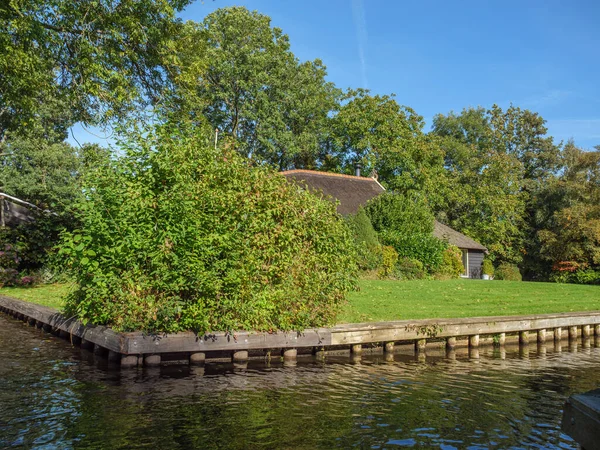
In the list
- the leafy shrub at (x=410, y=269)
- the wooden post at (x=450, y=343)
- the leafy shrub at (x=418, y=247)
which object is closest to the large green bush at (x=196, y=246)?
the wooden post at (x=450, y=343)

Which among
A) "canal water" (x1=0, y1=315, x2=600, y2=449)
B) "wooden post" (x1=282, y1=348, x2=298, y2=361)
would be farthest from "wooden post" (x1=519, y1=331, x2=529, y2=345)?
"wooden post" (x1=282, y1=348, x2=298, y2=361)

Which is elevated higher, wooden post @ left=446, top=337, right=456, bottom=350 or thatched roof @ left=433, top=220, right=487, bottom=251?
thatched roof @ left=433, top=220, right=487, bottom=251

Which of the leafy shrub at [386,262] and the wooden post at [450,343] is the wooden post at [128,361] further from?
the leafy shrub at [386,262]

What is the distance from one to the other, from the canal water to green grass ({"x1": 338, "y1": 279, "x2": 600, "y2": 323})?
3.08 metres

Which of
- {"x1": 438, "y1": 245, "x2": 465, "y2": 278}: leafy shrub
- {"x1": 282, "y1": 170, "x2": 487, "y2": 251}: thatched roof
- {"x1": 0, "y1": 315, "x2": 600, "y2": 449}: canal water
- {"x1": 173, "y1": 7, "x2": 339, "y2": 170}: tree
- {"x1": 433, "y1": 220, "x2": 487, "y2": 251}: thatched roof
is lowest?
{"x1": 0, "y1": 315, "x2": 600, "y2": 449}: canal water

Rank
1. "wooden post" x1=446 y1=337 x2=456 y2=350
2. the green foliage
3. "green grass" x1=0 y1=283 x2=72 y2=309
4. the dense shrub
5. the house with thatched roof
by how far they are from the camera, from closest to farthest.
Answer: "wooden post" x1=446 y1=337 x2=456 y2=350, "green grass" x1=0 y1=283 x2=72 y2=309, the dense shrub, the house with thatched roof, the green foliage

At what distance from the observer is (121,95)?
17.7 metres

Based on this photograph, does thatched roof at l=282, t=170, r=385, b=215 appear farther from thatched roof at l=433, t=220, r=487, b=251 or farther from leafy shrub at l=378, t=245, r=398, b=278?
leafy shrub at l=378, t=245, r=398, b=278

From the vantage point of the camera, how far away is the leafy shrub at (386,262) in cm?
2850

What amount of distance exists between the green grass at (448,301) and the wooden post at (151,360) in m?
5.27

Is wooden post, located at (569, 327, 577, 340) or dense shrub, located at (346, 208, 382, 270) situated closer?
wooden post, located at (569, 327, 577, 340)

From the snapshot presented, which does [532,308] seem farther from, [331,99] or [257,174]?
[331,99]

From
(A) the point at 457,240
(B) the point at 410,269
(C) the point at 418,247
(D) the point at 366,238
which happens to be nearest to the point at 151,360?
(D) the point at 366,238

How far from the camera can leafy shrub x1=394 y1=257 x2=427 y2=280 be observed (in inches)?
1159
